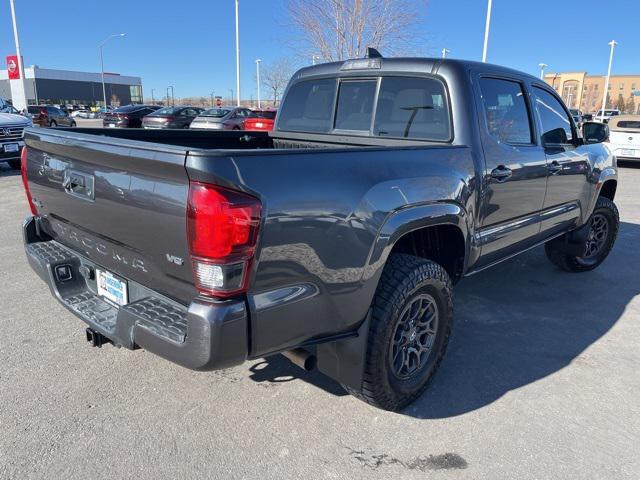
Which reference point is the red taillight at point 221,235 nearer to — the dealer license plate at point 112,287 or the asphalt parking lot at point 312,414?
the dealer license plate at point 112,287

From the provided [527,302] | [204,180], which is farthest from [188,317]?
[527,302]

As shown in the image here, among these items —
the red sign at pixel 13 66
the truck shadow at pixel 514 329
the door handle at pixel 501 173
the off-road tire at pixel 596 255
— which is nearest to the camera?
the truck shadow at pixel 514 329

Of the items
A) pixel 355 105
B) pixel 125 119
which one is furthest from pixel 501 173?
pixel 125 119

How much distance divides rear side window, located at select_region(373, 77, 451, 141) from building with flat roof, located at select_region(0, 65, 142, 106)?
97.8 m

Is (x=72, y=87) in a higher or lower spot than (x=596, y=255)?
higher

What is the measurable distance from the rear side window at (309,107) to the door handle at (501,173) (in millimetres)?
1363

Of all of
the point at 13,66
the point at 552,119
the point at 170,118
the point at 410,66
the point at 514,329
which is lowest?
the point at 514,329

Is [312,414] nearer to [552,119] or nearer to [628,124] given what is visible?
[552,119]

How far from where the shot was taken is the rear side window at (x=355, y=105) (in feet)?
12.5

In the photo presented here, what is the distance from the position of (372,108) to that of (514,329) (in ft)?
6.61

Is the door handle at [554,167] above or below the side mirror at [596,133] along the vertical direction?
Result: below

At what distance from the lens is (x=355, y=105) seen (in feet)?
12.9

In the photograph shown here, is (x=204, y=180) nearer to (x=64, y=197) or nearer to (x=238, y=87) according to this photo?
(x=64, y=197)

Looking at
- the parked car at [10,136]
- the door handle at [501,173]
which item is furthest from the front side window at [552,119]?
the parked car at [10,136]
